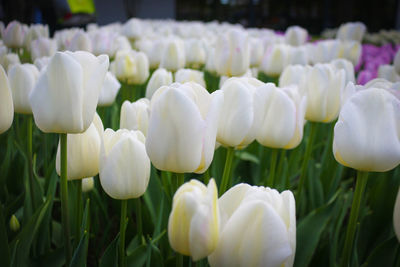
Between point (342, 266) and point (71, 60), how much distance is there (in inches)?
27.2

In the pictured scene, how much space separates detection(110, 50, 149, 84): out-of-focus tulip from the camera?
69.1 inches

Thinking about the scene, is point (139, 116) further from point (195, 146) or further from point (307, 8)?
point (307, 8)

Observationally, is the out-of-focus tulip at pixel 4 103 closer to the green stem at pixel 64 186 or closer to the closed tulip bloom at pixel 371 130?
the green stem at pixel 64 186

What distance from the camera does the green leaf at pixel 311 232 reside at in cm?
100

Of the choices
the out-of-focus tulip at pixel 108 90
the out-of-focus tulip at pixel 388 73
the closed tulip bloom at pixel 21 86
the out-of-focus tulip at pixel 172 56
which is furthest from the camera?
the out-of-focus tulip at pixel 172 56

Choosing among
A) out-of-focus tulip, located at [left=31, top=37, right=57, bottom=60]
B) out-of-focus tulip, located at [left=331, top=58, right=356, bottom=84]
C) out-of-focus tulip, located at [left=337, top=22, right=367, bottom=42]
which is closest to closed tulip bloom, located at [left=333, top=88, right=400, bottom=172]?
out-of-focus tulip, located at [left=331, top=58, right=356, bottom=84]

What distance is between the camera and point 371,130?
2.42 feet

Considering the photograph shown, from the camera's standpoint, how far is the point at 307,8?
47.3 ft

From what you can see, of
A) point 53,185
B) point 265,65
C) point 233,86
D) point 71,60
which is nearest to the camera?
point 71,60

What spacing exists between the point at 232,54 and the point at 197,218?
3.66 ft

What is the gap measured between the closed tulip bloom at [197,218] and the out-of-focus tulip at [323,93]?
2.29 ft

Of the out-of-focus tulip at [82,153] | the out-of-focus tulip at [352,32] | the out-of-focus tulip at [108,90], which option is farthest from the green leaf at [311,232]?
the out-of-focus tulip at [352,32]

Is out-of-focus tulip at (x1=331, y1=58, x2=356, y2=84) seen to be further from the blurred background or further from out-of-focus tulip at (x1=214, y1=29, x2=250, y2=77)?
the blurred background

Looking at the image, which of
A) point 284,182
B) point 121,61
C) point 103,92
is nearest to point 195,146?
point 284,182
